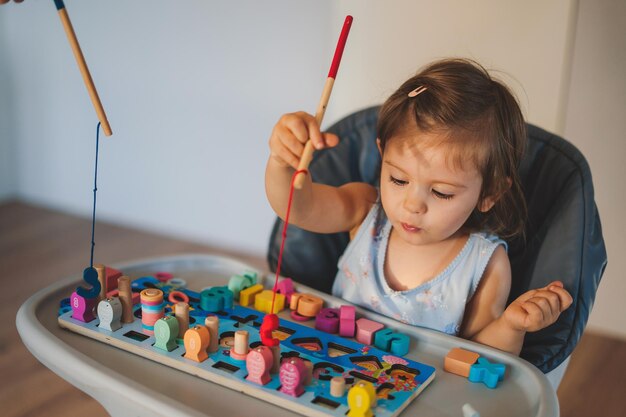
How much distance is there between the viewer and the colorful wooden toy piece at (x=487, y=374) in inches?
32.6

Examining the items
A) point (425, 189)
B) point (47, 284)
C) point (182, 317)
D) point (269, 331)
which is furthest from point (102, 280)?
point (47, 284)

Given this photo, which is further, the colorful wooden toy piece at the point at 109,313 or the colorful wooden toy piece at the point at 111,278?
the colorful wooden toy piece at the point at 111,278

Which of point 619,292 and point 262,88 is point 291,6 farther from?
point 619,292

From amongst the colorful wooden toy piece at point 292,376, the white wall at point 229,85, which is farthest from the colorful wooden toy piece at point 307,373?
the white wall at point 229,85

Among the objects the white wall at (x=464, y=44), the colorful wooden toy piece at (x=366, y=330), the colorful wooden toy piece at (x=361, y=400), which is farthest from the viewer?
the white wall at (x=464, y=44)

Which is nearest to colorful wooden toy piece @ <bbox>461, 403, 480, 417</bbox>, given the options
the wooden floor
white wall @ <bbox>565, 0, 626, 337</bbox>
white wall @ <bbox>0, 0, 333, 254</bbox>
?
the wooden floor

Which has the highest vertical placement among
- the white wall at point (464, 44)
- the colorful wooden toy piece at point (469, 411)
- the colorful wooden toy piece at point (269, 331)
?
the white wall at point (464, 44)

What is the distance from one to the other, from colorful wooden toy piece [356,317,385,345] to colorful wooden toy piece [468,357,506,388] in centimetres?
14

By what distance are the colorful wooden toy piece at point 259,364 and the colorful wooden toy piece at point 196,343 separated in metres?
0.07

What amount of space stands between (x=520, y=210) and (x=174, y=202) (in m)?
1.57

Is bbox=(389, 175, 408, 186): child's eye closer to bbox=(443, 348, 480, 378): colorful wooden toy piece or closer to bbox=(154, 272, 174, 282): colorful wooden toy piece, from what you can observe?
bbox=(443, 348, 480, 378): colorful wooden toy piece

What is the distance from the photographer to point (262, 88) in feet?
7.06

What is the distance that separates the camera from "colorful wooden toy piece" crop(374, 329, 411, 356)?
89 centimetres

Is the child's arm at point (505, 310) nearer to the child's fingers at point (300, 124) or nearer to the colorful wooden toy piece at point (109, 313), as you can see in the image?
the child's fingers at point (300, 124)
